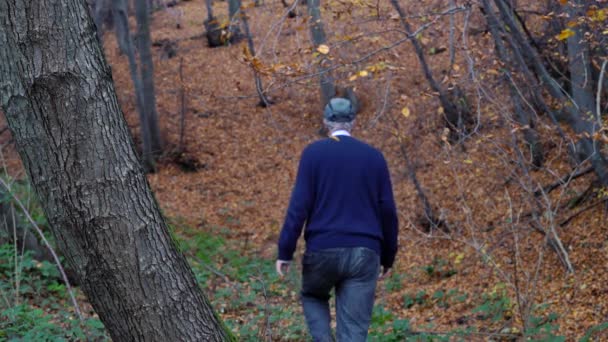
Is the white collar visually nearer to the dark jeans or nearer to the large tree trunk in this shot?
the dark jeans

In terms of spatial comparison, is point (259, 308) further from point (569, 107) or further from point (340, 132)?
point (340, 132)

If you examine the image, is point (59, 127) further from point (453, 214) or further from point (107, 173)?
point (453, 214)

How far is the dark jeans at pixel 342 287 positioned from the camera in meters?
4.41

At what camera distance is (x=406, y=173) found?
14.2 m

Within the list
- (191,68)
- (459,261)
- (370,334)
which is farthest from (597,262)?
(191,68)

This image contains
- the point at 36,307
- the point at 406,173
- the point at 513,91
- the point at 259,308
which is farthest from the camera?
the point at 406,173

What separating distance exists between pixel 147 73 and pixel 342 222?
1582cm

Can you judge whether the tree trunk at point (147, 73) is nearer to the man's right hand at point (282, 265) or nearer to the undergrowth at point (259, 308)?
the undergrowth at point (259, 308)

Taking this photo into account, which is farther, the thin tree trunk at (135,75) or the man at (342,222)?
the thin tree trunk at (135,75)

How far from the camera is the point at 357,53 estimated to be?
16562 millimetres

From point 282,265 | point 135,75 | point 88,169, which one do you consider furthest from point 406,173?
point 88,169

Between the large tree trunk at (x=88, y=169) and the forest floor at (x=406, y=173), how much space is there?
7.57ft

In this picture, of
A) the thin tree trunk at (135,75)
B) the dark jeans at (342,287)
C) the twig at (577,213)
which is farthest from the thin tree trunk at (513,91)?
the thin tree trunk at (135,75)

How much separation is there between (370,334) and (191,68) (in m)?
19.3
